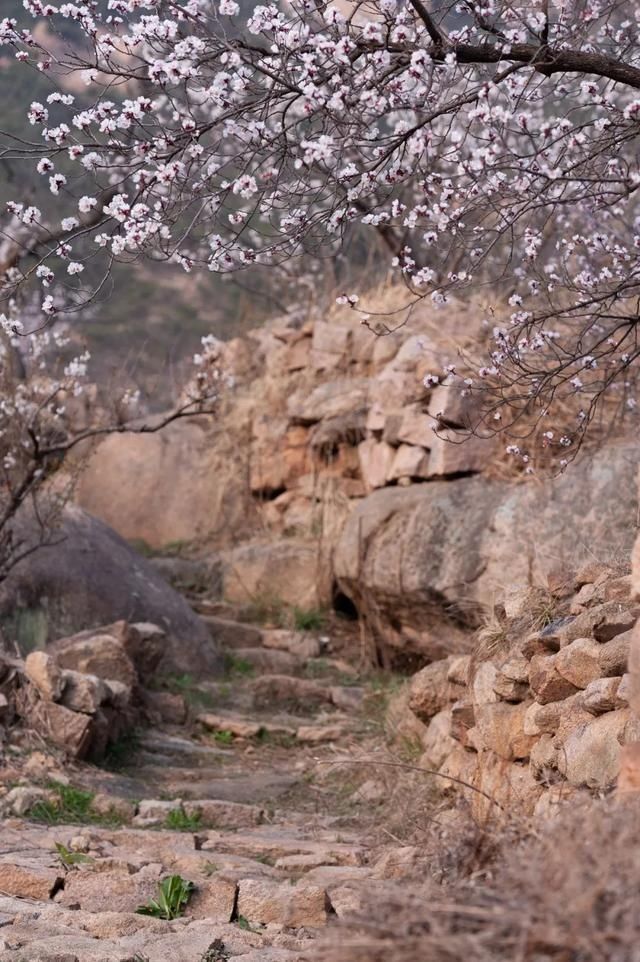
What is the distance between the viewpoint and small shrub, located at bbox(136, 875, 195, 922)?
477 centimetres

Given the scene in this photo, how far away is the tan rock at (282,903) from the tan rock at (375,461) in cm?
607

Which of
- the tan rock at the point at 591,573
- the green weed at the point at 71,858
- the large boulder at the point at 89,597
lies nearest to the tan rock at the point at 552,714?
the tan rock at the point at 591,573

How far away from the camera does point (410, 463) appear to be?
409 inches

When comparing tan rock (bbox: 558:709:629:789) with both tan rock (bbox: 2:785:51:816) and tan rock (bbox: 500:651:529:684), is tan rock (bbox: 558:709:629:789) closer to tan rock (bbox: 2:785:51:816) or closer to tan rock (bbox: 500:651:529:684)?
tan rock (bbox: 500:651:529:684)

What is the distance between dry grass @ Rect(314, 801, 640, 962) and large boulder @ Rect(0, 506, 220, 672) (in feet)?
22.9

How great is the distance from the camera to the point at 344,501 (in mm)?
11758

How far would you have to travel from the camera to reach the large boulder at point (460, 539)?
8.62 meters

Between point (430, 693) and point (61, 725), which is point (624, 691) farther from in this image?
point (61, 725)

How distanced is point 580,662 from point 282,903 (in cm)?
146

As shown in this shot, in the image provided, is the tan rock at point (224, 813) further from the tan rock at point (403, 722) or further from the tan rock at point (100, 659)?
Result: the tan rock at point (100, 659)

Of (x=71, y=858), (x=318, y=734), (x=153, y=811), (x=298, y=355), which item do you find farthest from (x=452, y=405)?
(x=71, y=858)

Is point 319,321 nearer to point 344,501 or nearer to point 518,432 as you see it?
point 344,501

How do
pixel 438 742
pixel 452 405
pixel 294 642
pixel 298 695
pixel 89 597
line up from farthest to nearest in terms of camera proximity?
pixel 294 642
pixel 89 597
pixel 452 405
pixel 298 695
pixel 438 742

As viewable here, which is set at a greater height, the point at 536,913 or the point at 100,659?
the point at 100,659
